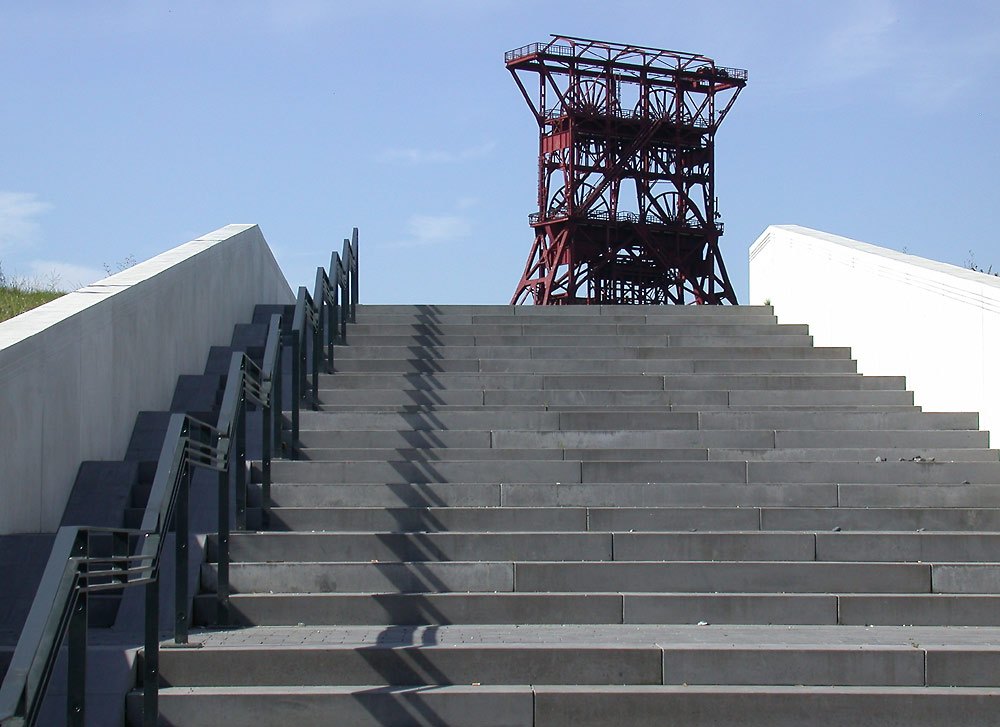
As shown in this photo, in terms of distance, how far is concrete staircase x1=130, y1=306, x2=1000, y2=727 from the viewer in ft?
17.5

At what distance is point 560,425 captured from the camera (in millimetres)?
8852

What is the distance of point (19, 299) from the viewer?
9.43 metres

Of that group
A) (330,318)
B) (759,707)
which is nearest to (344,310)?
(330,318)

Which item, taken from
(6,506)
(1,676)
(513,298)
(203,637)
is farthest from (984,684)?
(513,298)

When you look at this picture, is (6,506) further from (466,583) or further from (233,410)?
(466,583)

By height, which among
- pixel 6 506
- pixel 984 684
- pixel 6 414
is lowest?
pixel 984 684

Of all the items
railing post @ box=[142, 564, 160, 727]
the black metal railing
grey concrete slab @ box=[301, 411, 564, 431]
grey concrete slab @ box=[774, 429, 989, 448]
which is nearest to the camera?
the black metal railing

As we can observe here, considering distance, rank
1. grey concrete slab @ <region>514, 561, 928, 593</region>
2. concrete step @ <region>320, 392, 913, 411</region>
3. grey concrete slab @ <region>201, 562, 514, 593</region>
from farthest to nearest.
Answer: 1. concrete step @ <region>320, 392, 913, 411</region>
2. grey concrete slab @ <region>514, 561, 928, 593</region>
3. grey concrete slab @ <region>201, 562, 514, 593</region>

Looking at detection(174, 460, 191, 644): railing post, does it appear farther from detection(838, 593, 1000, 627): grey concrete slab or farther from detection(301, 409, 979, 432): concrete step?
detection(838, 593, 1000, 627): grey concrete slab

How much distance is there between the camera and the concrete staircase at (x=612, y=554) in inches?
210

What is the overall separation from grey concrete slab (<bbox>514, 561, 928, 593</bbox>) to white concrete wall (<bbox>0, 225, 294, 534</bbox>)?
9.05ft

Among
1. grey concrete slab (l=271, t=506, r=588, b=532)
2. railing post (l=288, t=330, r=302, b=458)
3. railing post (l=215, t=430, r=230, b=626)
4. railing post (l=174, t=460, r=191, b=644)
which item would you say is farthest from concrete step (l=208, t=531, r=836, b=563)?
railing post (l=288, t=330, r=302, b=458)

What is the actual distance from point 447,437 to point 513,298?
3158 cm

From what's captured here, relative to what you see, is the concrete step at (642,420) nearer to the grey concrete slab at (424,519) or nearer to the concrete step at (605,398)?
the concrete step at (605,398)
